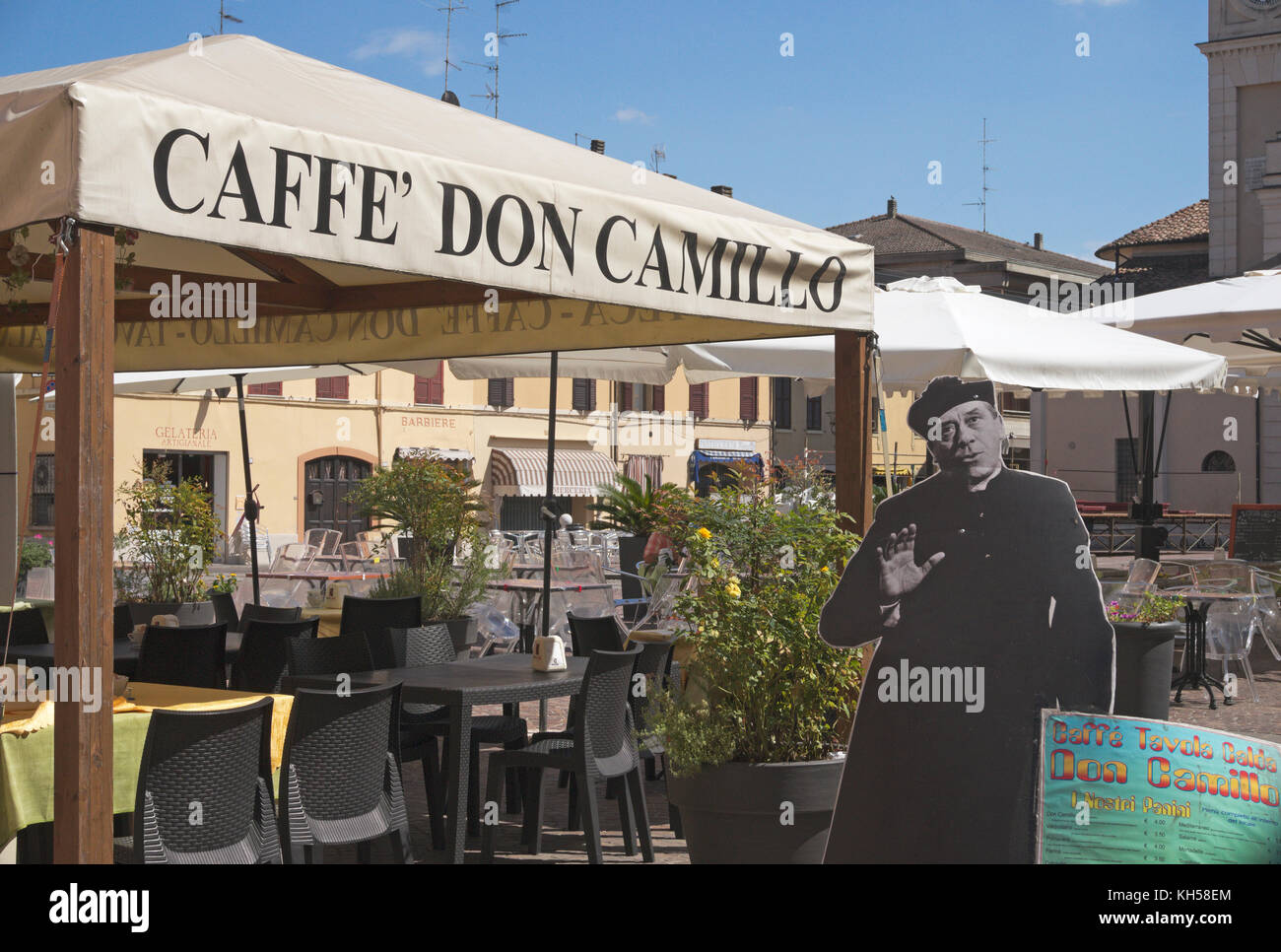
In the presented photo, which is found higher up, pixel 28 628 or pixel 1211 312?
pixel 1211 312

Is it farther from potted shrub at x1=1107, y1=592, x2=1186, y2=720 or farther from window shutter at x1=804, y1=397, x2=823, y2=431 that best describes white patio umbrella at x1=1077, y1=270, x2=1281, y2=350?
window shutter at x1=804, y1=397, x2=823, y2=431

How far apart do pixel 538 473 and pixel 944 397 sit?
33.7m

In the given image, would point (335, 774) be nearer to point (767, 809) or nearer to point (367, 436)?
point (767, 809)

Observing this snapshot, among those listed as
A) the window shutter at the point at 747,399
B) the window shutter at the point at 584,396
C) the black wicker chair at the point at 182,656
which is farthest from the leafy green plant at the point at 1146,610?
the window shutter at the point at 747,399

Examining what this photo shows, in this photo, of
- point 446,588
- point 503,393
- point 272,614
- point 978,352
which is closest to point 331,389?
point 503,393

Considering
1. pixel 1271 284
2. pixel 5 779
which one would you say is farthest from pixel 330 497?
pixel 5 779

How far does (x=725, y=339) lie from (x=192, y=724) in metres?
2.91

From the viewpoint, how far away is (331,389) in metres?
33.8

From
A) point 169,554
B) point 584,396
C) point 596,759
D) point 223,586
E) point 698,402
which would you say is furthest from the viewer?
point 698,402

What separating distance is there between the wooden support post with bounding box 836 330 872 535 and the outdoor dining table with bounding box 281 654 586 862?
1.33 metres

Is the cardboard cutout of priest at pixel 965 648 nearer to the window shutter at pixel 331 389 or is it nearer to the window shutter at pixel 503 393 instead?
the window shutter at pixel 331 389

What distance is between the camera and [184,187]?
327 cm

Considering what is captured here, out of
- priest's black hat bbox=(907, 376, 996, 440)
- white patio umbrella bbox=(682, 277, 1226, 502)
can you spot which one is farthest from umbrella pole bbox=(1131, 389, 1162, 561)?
priest's black hat bbox=(907, 376, 996, 440)
